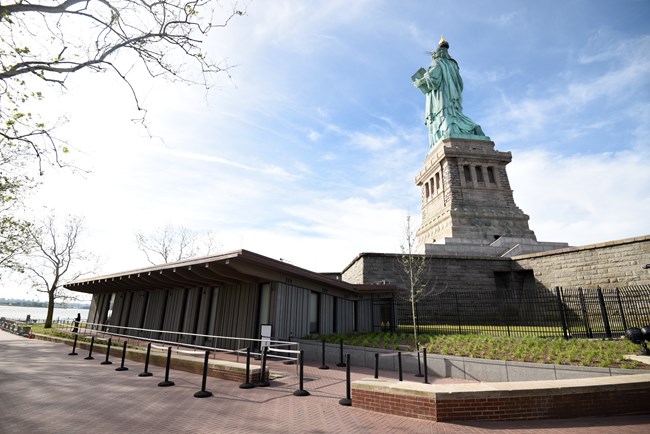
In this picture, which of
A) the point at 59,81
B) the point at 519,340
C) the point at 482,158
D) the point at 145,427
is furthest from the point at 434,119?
the point at 145,427

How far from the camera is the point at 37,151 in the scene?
935 cm

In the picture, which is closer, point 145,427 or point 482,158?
point 145,427

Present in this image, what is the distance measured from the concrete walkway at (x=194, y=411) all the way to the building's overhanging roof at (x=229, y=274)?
410cm

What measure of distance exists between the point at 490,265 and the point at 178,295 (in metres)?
21.4

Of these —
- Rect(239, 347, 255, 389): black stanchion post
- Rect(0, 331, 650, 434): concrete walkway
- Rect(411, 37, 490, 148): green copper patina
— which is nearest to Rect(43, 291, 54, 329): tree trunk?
Rect(0, 331, 650, 434): concrete walkway

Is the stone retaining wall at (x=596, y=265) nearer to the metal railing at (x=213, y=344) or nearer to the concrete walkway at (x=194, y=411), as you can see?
the concrete walkway at (x=194, y=411)

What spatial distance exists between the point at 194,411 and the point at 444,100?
137ft

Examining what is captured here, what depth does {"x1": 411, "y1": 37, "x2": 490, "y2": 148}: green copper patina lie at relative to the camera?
122 feet

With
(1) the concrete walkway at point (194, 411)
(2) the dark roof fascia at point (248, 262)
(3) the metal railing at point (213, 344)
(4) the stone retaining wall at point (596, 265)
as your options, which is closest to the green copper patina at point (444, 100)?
(4) the stone retaining wall at point (596, 265)

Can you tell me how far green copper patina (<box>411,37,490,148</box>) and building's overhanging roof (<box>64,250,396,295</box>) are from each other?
85.5 feet

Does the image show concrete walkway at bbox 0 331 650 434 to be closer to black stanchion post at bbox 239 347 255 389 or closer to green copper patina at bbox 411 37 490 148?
black stanchion post at bbox 239 347 255 389

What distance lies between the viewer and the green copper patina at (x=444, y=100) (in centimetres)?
3716

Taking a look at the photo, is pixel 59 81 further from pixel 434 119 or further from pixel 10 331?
pixel 434 119

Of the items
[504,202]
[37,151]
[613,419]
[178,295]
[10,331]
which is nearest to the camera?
Result: [613,419]
